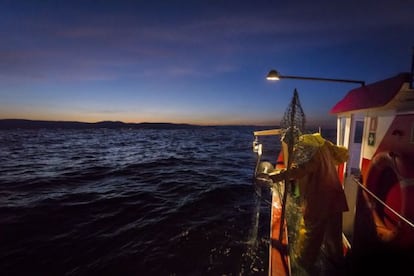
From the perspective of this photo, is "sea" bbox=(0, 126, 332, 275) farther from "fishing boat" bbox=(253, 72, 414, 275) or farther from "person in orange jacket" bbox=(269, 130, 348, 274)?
"person in orange jacket" bbox=(269, 130, 348, 274)

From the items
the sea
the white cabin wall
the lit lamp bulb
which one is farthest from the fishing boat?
the sea

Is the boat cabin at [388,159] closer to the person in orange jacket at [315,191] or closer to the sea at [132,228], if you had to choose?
the person in orange jacket at [315,191]

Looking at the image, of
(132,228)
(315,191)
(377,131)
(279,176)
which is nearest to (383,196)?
(377,131)

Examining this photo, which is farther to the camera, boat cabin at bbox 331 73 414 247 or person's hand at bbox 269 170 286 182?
person's hand at bbox 269 170 286 182

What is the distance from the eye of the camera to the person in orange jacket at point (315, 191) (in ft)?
13.8

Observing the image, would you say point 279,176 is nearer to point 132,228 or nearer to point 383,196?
point 383,196

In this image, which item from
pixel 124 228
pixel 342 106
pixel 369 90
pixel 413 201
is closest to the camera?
pixel 413 201

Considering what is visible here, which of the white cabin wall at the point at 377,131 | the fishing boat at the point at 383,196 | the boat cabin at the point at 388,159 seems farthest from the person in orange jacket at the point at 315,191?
the white cabin wall at the point at 377,131

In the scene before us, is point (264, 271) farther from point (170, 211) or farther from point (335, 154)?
point (170, 211)

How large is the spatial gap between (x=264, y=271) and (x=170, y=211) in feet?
17.2

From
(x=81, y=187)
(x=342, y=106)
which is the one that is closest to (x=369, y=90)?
(x=342, y=106)

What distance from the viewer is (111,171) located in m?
20.5

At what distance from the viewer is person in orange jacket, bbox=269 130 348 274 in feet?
13.8

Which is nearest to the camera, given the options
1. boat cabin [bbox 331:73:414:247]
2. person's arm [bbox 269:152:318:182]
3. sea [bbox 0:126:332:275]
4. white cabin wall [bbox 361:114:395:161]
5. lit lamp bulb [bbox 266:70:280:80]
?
boat cabin [bbox 331:73:414:247]
